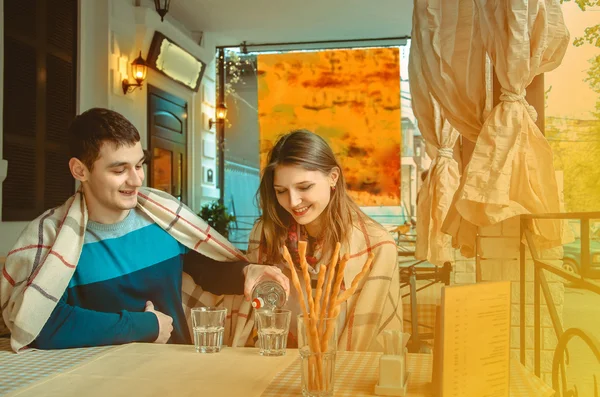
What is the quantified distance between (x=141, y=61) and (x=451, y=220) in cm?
456

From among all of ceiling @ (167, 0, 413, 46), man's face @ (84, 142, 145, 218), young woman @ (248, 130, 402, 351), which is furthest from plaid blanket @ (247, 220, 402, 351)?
ceiling @ (167, 0, 413, 46)

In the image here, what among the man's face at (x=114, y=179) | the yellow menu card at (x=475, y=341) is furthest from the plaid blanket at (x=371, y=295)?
the yellow menu card at (x=475, y=341)

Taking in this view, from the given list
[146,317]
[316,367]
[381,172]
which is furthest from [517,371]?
[381,172]

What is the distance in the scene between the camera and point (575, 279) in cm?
148

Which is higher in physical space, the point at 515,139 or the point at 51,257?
the point at 515,139

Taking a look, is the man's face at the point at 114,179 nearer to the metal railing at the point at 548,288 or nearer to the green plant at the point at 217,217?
the metal railing at the point at 548,288

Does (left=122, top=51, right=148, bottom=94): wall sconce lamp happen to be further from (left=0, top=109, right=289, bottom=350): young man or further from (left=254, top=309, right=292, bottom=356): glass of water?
(left=254, top=309, right=292, bottom=356): glass of water

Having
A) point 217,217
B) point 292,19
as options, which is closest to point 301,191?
point 217,217

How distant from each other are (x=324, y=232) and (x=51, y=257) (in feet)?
3.00

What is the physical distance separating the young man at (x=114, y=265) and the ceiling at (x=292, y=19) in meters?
5.66

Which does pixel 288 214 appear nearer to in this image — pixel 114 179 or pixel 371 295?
pixel 371 295

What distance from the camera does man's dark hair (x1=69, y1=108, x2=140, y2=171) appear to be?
1.92 metres

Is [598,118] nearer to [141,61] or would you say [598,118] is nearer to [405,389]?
[141,61]

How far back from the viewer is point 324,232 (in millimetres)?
2154
